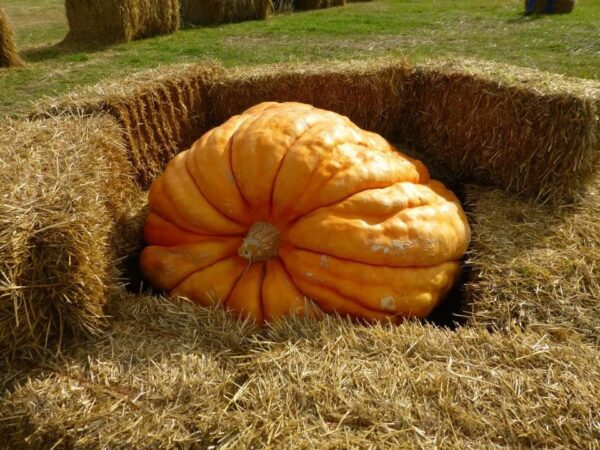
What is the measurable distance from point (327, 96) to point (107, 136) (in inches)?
69.7

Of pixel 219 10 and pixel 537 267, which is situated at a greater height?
pixel 219 10

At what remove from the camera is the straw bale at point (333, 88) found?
3.96 m

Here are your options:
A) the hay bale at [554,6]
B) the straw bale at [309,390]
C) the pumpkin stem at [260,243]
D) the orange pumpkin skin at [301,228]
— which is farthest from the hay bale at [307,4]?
the straw bale at [309,390]

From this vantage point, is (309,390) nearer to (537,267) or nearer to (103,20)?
(537,267)

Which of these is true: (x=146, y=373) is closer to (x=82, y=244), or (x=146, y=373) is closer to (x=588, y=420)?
(x=82, y=244)

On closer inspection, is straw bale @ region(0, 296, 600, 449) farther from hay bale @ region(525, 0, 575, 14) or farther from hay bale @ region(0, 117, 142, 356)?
hay bale @ region(525, 0, 575, 14)

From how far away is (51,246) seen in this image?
2.09m

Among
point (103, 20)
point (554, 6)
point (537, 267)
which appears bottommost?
point (537, 267)

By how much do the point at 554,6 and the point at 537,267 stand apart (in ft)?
47.1

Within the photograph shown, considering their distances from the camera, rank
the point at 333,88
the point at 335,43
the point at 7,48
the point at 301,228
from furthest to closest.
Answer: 1. the point at 335,43
2. the point at 7,48
3. the point at 333,88
4. the point at 301,228

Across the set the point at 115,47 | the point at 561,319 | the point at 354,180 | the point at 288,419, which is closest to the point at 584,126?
the point at 561,319

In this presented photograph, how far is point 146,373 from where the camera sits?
2100 millimetres

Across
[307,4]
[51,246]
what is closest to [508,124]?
[51,246]

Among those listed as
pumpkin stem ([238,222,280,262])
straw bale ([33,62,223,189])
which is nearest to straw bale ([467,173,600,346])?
pumpkin stem ([238,222,280,262])
